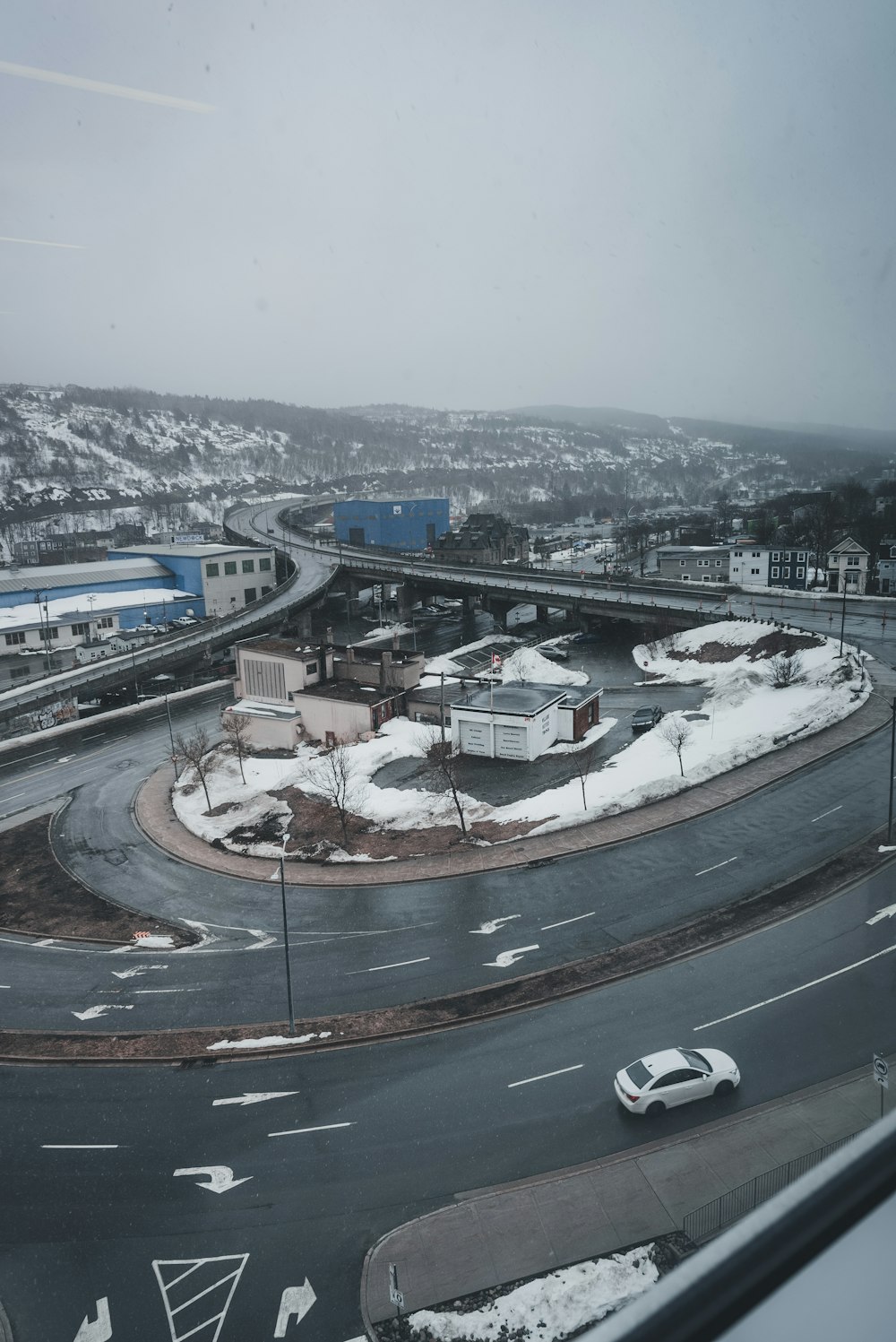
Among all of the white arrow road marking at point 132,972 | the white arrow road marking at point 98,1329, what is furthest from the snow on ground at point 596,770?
the white arrow road marking at point 98,1329

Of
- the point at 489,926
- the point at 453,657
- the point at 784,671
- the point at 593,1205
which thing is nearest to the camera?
the point at 593,1205

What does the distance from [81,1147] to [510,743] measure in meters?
14.3

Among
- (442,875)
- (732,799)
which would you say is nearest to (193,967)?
(442,875)

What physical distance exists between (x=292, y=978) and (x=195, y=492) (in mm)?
112048

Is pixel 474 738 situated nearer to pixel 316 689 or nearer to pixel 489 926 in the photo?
pixel 316 689

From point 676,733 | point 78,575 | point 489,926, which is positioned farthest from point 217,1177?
point 78,575

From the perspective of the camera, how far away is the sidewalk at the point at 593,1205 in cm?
660

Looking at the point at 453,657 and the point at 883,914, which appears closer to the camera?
the point at 883,914

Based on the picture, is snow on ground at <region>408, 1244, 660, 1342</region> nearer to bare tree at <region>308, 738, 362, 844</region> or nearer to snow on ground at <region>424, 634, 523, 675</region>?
bare tree at <region>308, 738, 362, 844</region>

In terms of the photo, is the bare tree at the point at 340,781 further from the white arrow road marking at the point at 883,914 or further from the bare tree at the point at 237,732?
the white arrow road marking at the point at 883,914

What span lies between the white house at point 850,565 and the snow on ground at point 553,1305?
39.7 meters

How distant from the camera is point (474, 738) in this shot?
2216cm

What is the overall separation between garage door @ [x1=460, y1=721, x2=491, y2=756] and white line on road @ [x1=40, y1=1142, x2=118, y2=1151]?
561 inches

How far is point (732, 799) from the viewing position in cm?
1609
